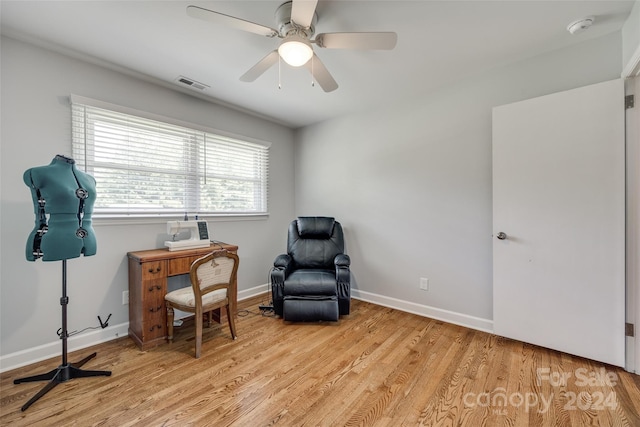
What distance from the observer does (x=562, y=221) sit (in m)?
2.02

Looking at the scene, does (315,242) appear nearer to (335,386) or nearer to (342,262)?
(342,262)

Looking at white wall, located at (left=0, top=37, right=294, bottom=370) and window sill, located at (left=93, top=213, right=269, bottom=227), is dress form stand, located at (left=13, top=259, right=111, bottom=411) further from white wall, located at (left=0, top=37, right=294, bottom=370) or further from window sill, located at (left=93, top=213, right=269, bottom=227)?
window sill, located at (left=93, top=213, right=269, bottom=227)

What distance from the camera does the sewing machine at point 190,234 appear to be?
243 cm

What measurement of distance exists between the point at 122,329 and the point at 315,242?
2.10m

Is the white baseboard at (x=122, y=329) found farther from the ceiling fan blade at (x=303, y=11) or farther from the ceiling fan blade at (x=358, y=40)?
the ceiling fan blade at (x=303, y=11)

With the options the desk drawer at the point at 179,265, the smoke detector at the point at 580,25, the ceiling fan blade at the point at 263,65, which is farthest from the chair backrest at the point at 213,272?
the smoke detector at the point at 580,25

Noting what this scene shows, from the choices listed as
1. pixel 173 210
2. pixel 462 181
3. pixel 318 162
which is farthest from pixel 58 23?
pixel 462 181

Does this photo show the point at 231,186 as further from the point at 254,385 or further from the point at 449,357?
the point at 449,357

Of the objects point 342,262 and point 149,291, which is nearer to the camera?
point 149,291

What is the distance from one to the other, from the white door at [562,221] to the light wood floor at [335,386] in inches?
9.6

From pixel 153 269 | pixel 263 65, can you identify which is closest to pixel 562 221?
pixel 263 65

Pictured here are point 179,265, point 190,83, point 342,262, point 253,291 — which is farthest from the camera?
point 253,291

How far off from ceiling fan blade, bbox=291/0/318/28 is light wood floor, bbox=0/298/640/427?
2240 mm

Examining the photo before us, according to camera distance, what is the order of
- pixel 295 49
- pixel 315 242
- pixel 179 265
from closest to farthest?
pixel 295 49 < pixel 179 265 < pixel 315 242
